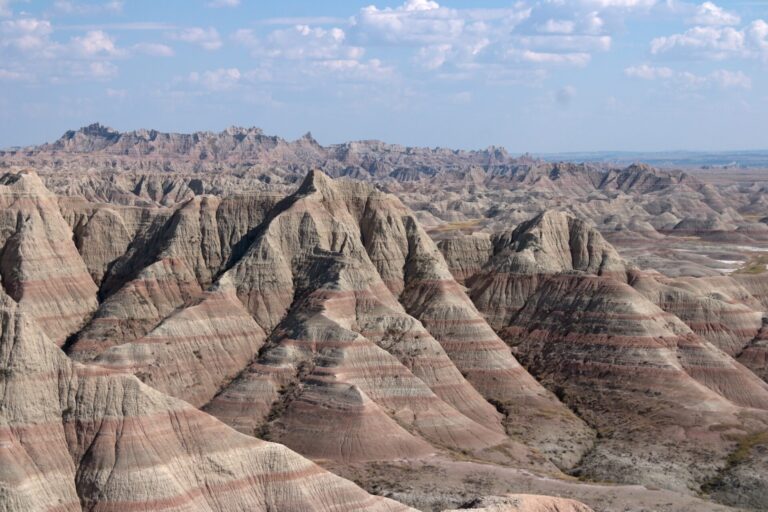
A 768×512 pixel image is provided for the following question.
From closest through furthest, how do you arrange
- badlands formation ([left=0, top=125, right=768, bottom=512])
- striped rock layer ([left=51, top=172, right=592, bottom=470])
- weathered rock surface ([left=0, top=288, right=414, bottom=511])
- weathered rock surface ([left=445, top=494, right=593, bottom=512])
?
weathered rock surface ([left=445, top=494, right=593, bottom=512]), weathered rock surface ([left=0, top=288, right=414, bottom=511]), badlands formation ([left=0, top=125, right=768, bottom=512]), striped rock layer ([left=51, top=172, right=592, bottom=470])

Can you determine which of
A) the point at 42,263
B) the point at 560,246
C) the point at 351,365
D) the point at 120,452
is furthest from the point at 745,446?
the point at 42,263

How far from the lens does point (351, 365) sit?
9300 cm

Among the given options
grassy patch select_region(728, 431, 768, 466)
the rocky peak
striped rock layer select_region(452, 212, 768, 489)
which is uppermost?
the rocky peak

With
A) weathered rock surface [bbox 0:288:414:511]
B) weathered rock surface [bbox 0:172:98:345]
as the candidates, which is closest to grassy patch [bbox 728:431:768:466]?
weathered rock surface [bbox 0:288:414:511]

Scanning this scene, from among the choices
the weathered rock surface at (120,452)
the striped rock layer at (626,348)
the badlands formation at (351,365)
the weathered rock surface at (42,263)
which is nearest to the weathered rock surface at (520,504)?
the badlands formation at (351,365)

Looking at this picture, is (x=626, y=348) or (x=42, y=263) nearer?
(x=626, y=348)

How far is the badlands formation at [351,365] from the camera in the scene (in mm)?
59344

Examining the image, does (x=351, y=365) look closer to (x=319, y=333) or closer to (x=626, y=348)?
(x=319, y=333)

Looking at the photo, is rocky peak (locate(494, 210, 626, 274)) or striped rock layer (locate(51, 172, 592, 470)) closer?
striped rock layer (locate(51, 172, 592, 470))

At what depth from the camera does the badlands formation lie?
195 ft

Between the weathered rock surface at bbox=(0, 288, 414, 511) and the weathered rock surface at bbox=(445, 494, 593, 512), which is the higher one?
the weathered rock surface at bbox=(0, 288, 414, 511)

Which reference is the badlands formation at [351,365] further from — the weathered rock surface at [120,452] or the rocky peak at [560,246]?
the rocky peak at [560,246]

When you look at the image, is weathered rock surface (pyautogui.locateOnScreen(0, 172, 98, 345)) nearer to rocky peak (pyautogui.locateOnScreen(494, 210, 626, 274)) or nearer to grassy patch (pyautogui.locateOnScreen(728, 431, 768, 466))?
rocky peak (pyautogui.locateOnScreen(494, 210, 626, 274))

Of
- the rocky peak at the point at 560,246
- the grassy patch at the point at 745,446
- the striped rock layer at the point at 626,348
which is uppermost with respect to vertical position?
the rocky peak at the point at 560,246
